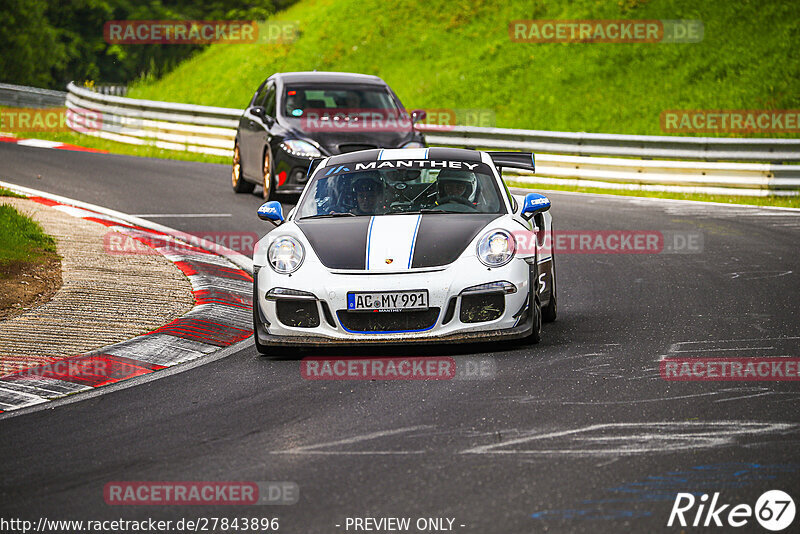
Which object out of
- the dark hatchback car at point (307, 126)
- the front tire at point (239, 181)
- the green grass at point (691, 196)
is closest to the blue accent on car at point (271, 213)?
the dark hatchback car at point (307, 126)

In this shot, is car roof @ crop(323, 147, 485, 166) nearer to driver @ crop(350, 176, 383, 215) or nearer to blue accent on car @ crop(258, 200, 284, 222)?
driver @ crop(350, 176, 383, 215)

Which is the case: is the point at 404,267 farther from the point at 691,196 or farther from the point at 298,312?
the point at 691,196

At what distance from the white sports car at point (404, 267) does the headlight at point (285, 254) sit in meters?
0.01

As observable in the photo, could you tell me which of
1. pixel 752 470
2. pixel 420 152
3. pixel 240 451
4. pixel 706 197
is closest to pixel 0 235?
pixel 420 152

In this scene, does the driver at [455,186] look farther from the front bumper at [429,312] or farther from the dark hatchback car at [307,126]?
the dark hatchback car at [307,126]

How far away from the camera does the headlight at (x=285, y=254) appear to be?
319 inches

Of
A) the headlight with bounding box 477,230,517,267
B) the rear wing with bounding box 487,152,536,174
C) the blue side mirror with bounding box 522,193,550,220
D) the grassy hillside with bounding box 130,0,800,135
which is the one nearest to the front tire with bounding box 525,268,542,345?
the headlight with bounding box 477,230,517,267

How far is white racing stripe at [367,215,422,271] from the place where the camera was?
25.8ft

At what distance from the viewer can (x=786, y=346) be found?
803 centimetres

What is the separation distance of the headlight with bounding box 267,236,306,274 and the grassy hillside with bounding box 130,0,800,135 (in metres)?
18.4

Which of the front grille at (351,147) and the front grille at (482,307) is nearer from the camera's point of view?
the front grille at (482,307)

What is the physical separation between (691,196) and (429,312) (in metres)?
12.6

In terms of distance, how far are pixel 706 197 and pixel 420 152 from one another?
10.8 meters

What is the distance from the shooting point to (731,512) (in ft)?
15.7
